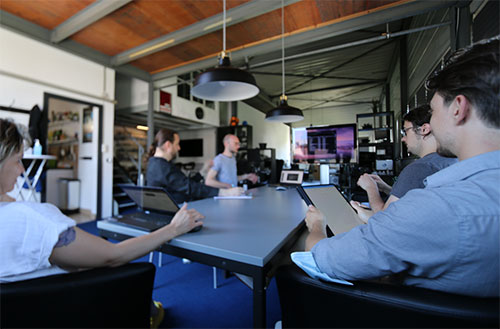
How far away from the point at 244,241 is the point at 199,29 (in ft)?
12.5

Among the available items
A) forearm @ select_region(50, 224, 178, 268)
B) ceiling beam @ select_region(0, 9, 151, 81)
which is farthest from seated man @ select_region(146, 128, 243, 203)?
ceiling beam @ select_region(0, 9, 151, 81)

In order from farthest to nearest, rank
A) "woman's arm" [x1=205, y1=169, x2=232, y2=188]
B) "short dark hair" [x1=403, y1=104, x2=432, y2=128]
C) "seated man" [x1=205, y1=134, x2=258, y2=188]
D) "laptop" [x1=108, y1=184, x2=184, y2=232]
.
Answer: "seated man" [x1=205, y1=134, x2=258, y2=188]
"woman's arm" [x1=205, y1=169, x2=232, y2=188]
"short dark hair" [x1=403, y1=104, x2=432, y2=128]
"laptop" [x1=108, y1=184, x2=184, y2=232]

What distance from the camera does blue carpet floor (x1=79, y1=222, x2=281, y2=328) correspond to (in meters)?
1.64

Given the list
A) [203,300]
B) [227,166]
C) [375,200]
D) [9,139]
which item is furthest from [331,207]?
[227,166]

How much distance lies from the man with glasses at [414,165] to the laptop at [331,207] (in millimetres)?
260

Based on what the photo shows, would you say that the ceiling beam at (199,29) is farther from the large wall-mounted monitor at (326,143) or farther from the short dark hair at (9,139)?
the short dark hair at (9,139)

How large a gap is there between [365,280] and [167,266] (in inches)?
94.6

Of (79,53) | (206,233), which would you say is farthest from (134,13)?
(206,233)

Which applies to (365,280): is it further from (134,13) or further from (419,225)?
(134,13)

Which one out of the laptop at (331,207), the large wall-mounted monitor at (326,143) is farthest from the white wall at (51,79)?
the laptop at (331,207)

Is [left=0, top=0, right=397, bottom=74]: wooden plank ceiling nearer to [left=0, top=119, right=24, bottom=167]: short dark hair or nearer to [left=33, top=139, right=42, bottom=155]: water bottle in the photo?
[left=33, top=139, right=42, bottom=155]: water bottle

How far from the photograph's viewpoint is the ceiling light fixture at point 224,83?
180 centimetres

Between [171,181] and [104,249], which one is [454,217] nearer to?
[104,249]

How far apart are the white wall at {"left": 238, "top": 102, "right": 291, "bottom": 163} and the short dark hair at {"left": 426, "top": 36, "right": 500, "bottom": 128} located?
Result: 8.34m
